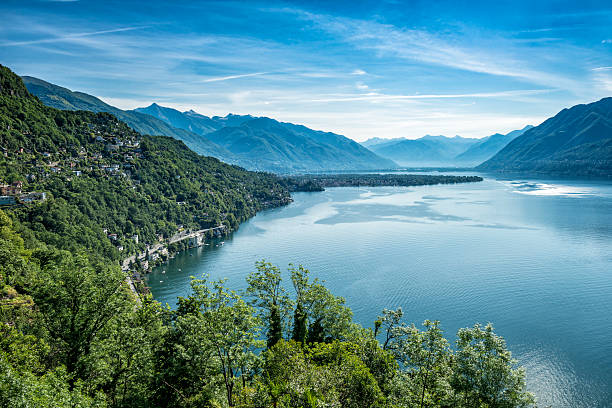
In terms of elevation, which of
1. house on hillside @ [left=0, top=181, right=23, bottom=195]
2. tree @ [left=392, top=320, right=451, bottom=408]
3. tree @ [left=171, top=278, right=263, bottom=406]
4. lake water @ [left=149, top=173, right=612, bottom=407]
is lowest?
lake water @ [left=149, top=173, right=612, bottom=407]

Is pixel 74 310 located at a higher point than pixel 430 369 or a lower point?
higher

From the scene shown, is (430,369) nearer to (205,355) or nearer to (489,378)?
(489,378)

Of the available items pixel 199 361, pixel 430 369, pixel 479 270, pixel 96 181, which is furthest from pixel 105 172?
pixel 430 369

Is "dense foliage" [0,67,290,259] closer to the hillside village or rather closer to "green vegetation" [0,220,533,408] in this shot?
the hillside village

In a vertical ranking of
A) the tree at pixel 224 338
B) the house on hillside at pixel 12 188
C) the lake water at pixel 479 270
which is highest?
the house on hillside at pixel 12 188

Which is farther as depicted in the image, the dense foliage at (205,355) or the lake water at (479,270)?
the lake water at (479,270)

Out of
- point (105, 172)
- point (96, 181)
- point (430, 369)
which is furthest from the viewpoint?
point (105, 172)

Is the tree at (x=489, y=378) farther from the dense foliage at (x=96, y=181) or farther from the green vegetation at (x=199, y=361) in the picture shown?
the dense foliage at (x=96, y=181)

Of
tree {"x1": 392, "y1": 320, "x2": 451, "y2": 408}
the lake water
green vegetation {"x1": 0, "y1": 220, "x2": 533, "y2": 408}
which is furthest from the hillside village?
tree {"x1": 392, "y1": 320, "x2": 451, "y2": 408}

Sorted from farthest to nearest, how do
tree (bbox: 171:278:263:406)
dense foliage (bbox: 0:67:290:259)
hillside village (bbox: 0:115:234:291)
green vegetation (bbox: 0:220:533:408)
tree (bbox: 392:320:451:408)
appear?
1. hillside village (bbox: 0:115:234:291)
2. dense foliage (bbox: 0:67:290:259)
3. tree (bbox: 392:320:451:408)
4. tree (bbox: 171:278:263:406)
5. green vegetation (bbox: 0:220:533:408)

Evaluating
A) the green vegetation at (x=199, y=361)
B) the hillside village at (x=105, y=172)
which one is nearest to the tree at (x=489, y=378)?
the green vegetation at (x=199, y=361)
